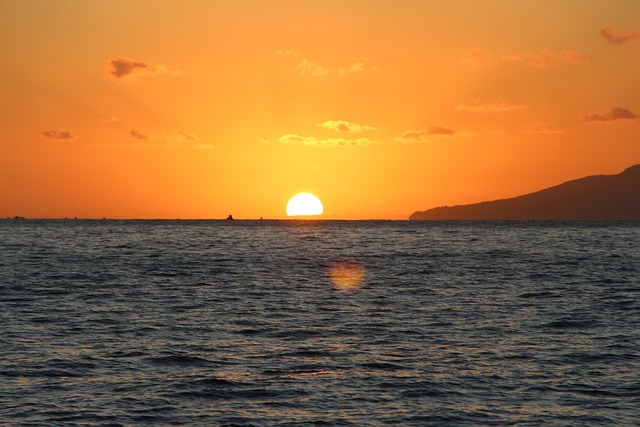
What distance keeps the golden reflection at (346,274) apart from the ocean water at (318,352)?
3.26 feet

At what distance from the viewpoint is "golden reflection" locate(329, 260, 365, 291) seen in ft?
219

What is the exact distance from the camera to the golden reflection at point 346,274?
66875 mm

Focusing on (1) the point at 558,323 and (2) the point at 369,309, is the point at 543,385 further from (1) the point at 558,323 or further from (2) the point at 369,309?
(2) the point at 369,309

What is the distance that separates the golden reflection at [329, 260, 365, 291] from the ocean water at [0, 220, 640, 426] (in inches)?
39.2

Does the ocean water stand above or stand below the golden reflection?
below

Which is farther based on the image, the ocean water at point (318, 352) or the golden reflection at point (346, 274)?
the golden reflection at point (346, 274)

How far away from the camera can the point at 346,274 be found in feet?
260

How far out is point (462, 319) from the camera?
1789 inches

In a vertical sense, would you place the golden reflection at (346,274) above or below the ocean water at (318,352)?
above

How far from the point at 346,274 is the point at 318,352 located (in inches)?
1753

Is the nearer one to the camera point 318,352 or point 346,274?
point 318,352

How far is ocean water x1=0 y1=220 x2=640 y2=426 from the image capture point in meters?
25.4

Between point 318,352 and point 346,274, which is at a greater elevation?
point 346,274

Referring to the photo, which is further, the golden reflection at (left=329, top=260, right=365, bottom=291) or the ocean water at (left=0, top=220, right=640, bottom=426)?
the golden reflection at (left=329, top=260, right=365, bottom=291)
